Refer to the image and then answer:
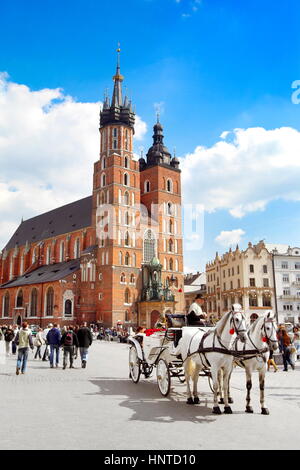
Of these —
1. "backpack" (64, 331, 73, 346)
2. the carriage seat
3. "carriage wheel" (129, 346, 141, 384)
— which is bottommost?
"carriage wheel" (129, 346, 141, 384)

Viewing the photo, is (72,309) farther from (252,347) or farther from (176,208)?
(252,347)

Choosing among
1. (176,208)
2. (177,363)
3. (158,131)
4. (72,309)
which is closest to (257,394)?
(177,363)

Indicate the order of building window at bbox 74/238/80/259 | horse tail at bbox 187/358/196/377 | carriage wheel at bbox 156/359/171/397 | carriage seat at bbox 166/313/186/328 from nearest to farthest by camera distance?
horse tail at bbox 187/358/196/377 < carriage wheel at bbox 156/359/171/397 < carriage seat at bbox 166/313/186/328 < building window at bbox 74/238/80/259

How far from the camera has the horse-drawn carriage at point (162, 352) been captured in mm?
9703

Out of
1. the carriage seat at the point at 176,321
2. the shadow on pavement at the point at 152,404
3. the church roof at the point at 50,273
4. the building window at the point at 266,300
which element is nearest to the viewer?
the shadow on pavement at the point at 152,404

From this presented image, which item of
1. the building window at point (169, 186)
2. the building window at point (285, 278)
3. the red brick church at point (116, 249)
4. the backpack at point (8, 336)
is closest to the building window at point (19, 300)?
the red brick church at point (116, 249)

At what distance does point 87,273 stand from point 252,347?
139ft

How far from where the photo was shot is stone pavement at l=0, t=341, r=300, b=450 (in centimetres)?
564

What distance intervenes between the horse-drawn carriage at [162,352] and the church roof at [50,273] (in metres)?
37.8

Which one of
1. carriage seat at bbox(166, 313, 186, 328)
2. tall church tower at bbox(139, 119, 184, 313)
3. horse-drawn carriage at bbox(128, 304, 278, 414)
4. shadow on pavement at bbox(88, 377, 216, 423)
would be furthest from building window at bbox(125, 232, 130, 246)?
horse-drawn carriage at bbox(128, 304, 278, 414)

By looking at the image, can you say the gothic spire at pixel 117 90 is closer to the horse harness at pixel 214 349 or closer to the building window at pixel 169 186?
the building window at pixel 169 186

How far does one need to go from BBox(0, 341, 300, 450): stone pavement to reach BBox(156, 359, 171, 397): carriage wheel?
0.70ft

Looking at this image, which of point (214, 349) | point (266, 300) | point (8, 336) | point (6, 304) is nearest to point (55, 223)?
point (6, 304)

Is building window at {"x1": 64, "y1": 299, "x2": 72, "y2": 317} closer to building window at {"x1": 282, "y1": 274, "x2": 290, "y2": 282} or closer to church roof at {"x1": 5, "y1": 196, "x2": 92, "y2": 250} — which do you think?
church roof at {"x1": 5, "y1": 196, "x2": 92, "y2": 250}
